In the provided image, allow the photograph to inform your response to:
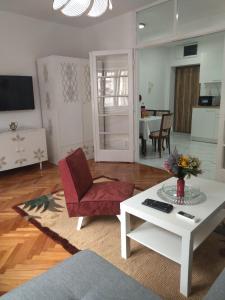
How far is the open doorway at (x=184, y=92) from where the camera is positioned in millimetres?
5254

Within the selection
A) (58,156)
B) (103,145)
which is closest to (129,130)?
(103,145)

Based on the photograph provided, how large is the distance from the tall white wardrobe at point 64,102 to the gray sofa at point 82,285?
10.3 feet

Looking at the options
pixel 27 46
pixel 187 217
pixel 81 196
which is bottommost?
pixel 81 196

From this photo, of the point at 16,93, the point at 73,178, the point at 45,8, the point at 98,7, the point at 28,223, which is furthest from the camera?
the point at 16,93

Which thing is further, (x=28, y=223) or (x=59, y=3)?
(x=28, y=223)

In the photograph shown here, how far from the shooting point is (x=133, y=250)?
6.34 feet

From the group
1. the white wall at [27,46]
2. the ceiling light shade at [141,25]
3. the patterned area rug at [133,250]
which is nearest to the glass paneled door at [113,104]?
the ceiling light shade at [141,25]

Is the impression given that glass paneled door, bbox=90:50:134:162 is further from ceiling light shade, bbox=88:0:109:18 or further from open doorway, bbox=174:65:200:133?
open doorway, bbox=174:65:200:133

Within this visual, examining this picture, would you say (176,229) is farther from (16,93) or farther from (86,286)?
(16,93)

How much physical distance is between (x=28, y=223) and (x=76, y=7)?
2.01m

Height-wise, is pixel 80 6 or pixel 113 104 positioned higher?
pixel 80 6

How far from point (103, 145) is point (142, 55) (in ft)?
10.8

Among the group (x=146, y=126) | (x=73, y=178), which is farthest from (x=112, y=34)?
(x=73, y=178)

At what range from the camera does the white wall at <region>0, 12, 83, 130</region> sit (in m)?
3.78
